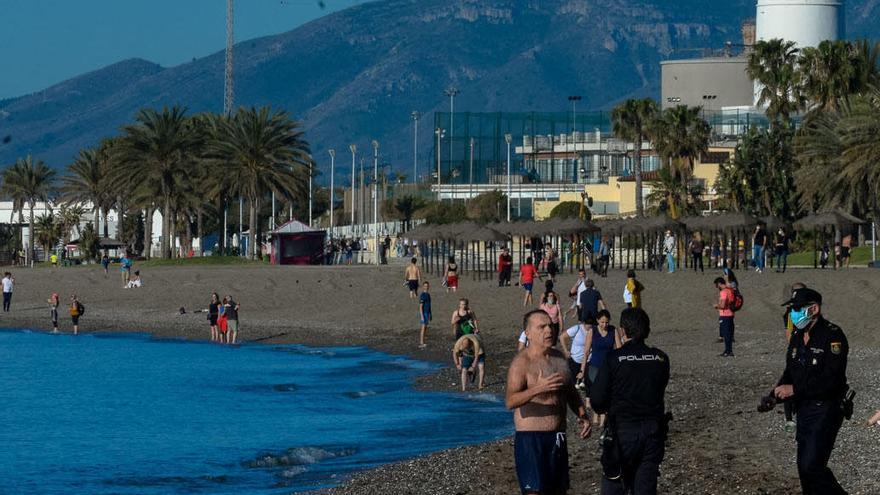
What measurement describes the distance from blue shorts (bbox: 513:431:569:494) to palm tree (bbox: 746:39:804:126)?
60805 millimetres

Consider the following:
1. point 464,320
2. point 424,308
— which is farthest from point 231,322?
point 464,320

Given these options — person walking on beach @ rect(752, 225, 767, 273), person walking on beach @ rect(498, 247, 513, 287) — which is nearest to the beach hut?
person walking on beach @ rect(498, 247, 513, 287)

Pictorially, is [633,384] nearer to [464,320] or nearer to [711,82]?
[464,320]

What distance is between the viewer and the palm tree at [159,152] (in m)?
78.8

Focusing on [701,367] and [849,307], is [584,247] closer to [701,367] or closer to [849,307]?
[849,307]

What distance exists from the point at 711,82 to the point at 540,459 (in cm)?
12013

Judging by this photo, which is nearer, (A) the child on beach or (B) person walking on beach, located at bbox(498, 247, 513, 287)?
(A) the child on beach

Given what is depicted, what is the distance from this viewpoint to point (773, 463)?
1586 cm

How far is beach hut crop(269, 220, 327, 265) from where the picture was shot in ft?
241

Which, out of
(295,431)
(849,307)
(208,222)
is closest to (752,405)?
(295,431)

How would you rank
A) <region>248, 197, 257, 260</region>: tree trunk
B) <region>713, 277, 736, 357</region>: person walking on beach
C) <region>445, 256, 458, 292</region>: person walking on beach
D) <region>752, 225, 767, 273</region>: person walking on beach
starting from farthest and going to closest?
<region>248, 197, 257, 260</region>: tree trunk < <region>752, 225, 767, 273</region>: person walking on beach < <region>445, 256, 458, 292</region>: person walking on beach < <region>713, 277, 736, 357</region>: person walking on beach

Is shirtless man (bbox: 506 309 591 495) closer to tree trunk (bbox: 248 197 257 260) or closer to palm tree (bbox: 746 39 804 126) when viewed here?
palm tree (bbox: 746 39 804 126)

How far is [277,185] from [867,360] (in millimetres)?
55698

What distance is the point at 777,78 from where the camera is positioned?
232 ft
